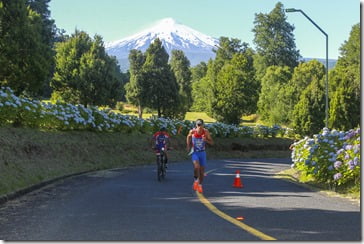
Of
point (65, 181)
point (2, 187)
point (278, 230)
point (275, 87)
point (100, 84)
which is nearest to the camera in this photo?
point (278, 230)

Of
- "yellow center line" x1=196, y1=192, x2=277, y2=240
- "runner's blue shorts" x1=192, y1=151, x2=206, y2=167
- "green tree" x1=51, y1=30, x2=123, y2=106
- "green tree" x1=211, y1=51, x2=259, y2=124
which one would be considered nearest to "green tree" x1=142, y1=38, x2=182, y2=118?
"green tree" x1=211, y1=51, x2=259, y2=124

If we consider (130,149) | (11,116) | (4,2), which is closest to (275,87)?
(130,149)

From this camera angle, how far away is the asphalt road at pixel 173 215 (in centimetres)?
718

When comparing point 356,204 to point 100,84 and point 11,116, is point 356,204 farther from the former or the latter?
point 100,84

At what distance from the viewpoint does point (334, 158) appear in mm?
13977

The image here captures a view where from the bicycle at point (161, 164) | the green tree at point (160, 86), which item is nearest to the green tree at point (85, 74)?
the green tree at point (160, 86)

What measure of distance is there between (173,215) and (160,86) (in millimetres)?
42713

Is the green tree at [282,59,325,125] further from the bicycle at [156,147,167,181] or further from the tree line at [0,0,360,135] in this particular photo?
the bicycle at [156,147,167,181]

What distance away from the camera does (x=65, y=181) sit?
16.3m

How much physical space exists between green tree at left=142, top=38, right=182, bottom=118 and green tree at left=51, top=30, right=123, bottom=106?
12.4 meters

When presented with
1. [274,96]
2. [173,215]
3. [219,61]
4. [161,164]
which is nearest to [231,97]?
[274,96]

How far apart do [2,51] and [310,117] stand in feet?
129

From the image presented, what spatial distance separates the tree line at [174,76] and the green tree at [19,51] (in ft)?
0.15

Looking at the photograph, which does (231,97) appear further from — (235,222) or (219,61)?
(235,222)
